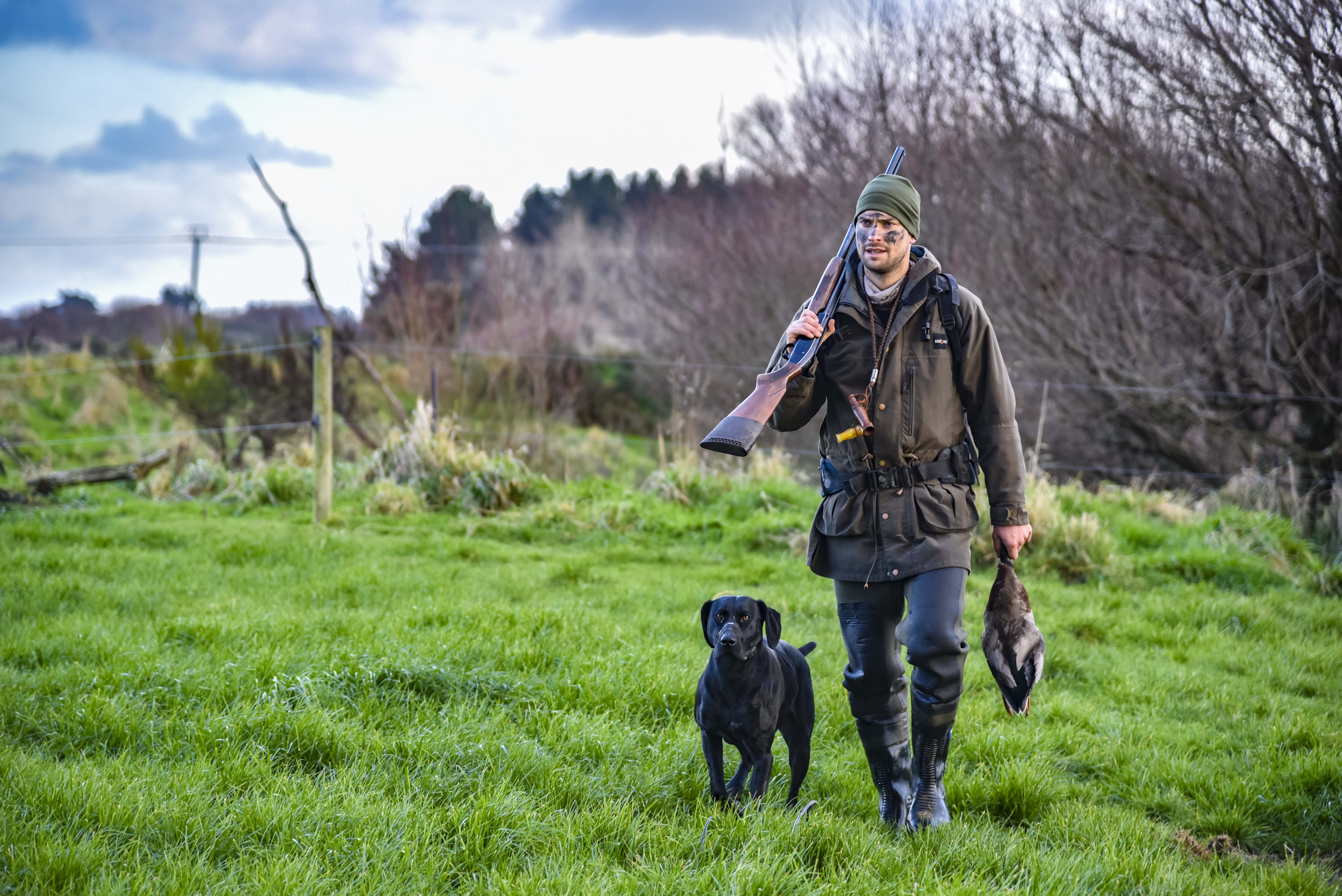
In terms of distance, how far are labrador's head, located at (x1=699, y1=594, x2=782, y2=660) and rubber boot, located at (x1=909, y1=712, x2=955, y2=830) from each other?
2.15 ft

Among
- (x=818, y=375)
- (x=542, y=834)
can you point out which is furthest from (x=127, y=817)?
(x=818, y=375)

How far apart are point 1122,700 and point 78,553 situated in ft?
22.6

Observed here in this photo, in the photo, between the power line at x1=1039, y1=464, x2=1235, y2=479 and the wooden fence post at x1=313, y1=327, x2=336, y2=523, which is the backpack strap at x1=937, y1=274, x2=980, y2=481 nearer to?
the wooden fence post at x1=313, y1=327, x2=336, y2=523

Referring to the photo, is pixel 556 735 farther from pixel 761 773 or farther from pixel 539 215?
pixel 539 215

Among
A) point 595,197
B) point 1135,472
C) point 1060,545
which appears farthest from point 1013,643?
point 595,197

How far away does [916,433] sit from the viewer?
3512 millimetres

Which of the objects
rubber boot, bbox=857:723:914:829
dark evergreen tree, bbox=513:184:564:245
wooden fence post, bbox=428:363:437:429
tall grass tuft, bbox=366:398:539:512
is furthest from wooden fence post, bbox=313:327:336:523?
dark evergreen tree, bbox=513:184:564:245

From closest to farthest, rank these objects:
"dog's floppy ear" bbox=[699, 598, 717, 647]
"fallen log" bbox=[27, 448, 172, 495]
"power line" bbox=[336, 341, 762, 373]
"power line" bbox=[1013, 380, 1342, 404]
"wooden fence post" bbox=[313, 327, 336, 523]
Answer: "dog's floppy ear" bbox=[699, 598, 717, 647], "wooden fence post" bbox=[313, 327, 336, 523], "fallen log" bbox=[27, 448, 172, 495], "power line" bbox=[1013, 380, 1342, 404], "power line" bbox=[336, 341, 762, 373]

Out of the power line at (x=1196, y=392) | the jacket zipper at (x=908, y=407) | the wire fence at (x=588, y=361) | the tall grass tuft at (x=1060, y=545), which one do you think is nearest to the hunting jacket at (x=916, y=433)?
the jacket zipper at (x=908, y=407)

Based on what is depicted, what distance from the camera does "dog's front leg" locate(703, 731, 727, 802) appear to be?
3.44 metres

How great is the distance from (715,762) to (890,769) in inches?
27.5

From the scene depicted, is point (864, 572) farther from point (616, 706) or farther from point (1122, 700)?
point (1122, 700)

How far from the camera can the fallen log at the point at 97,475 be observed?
984 cm

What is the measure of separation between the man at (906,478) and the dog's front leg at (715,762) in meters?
0.57
